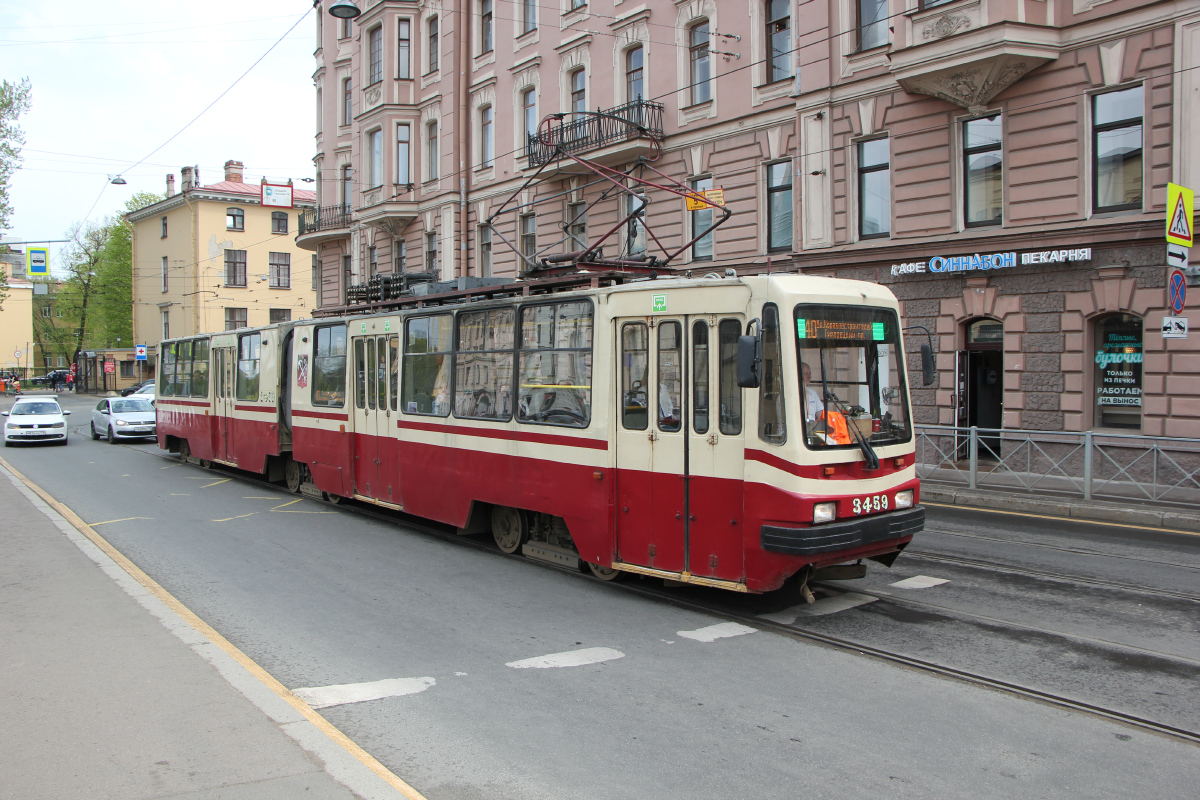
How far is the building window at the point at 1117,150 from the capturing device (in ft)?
51.5

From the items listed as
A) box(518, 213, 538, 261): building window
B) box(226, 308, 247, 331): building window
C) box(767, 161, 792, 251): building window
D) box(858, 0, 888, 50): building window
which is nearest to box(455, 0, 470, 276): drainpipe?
box(518, 213, 538, 261): building window

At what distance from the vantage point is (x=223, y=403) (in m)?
18.2

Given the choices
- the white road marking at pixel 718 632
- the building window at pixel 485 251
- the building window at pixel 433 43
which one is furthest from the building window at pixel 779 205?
the building window at pixel 433 43

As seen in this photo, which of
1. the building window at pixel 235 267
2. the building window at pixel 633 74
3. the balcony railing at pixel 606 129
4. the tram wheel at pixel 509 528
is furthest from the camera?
the building window at pixel 235 267

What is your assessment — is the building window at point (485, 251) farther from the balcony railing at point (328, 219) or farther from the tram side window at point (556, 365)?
the tram side window at point (556, 365)

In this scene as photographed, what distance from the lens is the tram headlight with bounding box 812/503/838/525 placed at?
691 cm

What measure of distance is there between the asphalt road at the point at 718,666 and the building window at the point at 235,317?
184ft

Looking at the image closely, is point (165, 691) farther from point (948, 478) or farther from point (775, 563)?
point (948, 478)

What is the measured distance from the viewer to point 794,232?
814 inches

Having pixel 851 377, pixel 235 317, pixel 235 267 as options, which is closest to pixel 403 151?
pixel 851 377

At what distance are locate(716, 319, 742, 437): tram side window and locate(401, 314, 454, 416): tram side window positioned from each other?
4261 mm

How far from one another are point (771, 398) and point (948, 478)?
987 cm

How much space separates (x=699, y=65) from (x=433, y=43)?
1411 cm

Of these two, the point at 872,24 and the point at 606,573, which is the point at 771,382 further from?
the point at 872,24
